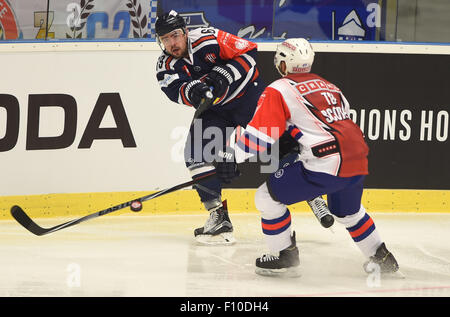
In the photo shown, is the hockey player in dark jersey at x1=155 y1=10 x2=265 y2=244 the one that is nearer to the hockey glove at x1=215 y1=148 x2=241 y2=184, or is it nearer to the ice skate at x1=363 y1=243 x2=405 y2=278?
the hockey glove at x1=215 y1=148 x2=241 y2=184

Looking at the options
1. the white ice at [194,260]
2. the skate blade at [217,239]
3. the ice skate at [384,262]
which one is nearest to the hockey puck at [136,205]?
the white ice at [194,260]

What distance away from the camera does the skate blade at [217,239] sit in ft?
13.5

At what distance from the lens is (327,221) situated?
3.82m

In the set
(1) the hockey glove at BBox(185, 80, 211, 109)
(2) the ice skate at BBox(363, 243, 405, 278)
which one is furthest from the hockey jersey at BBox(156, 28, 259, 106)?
(2) the ice skate at BBox(363, 243, 405, 278)

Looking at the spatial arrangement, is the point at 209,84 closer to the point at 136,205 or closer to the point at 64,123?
the point at 136,205

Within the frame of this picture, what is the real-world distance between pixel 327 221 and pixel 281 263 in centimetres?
56

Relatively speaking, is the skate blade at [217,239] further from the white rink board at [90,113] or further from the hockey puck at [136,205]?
the white rink board at [90,113]

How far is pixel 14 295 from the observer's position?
3.06m

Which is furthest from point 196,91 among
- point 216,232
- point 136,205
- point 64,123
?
point 64,123

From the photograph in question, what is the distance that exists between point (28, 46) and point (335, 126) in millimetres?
2291

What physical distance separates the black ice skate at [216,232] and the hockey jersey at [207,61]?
650 millimetres
